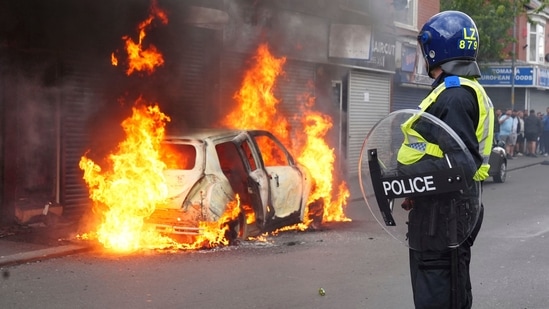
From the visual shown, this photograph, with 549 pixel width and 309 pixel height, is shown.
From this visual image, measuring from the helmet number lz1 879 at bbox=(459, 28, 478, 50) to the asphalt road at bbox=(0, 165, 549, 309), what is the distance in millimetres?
2811

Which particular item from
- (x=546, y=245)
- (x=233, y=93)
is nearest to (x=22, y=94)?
(x=233, y=93)

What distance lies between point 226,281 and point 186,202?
1.47 metres

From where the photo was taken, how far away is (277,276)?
22.5ft

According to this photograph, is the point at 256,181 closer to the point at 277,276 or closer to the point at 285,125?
the point at 277,276

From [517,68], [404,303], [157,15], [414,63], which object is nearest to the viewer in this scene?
[404,303]

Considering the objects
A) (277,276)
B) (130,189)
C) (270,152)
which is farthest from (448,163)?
(270,152)

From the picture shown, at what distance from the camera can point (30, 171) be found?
1000 cm

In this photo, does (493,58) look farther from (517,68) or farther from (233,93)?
(233,93)

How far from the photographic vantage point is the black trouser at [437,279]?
11.1ft

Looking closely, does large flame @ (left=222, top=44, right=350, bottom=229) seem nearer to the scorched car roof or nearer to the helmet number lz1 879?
the scorched car roof

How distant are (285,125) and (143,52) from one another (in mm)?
2503

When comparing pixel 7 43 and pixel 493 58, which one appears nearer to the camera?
pixel 7 43

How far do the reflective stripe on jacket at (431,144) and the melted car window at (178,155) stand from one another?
16.3 ft

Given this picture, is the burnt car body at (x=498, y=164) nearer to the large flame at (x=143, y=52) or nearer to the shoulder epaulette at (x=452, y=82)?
the large flame at (x=143, y=52)
